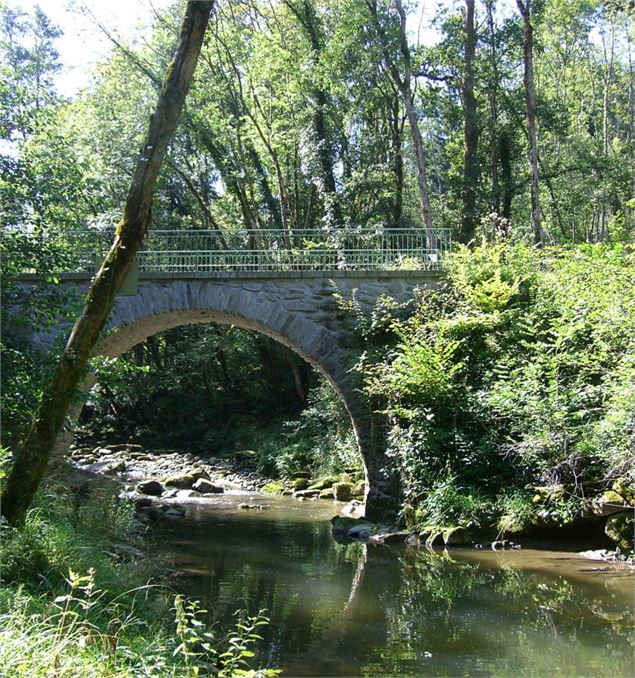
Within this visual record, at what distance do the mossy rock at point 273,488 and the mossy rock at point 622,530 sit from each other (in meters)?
8.98

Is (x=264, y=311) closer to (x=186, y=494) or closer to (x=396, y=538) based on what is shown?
(x=396, y=538)

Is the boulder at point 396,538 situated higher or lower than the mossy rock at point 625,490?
lower

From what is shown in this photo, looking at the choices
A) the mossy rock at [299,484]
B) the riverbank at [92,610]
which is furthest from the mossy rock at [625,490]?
the mossy rock at [299,484]

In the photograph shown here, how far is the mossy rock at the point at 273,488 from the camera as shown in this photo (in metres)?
15.7

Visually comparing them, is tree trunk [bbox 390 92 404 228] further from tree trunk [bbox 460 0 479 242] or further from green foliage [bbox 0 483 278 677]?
green foliage [bbox 0 483 278 677]

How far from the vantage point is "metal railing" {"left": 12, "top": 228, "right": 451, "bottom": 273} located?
11898mm

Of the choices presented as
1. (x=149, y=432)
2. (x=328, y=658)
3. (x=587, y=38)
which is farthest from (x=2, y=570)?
(x=587, y=38)

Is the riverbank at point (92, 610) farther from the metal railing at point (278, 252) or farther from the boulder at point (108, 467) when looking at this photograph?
the boulder at point (108, 467)

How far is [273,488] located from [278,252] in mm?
6072

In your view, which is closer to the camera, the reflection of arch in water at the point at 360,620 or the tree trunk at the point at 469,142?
the reflection of arch in water at the point at 360,620

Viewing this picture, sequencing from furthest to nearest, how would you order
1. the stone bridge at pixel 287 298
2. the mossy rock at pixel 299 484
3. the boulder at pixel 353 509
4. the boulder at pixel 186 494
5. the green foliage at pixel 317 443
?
the mossy rock at pixel 299 484 → the green foliage at pixel 317 443 → the boulder at pixel 186 494 → the stone bridge at pixel 287 298 → the boulder at pixel 353 509

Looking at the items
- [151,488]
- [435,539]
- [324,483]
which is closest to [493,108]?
[324,483]

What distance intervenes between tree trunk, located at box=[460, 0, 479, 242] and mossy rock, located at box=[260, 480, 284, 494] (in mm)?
7510

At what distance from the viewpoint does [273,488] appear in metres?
15.8
